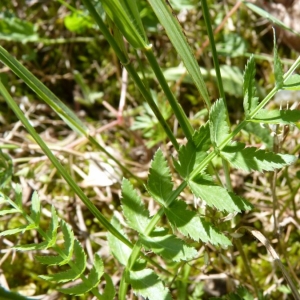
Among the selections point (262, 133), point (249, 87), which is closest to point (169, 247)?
point (249, 87)

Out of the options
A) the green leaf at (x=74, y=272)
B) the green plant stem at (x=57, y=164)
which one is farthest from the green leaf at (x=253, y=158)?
the green leaf at (x=74, y=272)

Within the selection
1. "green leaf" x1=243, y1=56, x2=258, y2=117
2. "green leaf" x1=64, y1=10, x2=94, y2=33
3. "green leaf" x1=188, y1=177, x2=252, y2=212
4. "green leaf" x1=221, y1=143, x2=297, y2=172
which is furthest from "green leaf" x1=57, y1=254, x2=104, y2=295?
"green leaf" x1=64, y1=10, x2=94, y2=33

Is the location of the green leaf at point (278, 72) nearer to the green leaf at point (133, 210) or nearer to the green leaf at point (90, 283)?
the green leaf at point (133, 210)

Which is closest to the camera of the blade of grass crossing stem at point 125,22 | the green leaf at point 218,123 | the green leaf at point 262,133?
the blade of grass crossing stem at point 125,22

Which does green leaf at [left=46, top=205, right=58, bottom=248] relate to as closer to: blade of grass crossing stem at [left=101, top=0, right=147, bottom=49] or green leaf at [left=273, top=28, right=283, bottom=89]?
blade of grass crossing stem at [left=101, top=0, right=147, bottom=49]

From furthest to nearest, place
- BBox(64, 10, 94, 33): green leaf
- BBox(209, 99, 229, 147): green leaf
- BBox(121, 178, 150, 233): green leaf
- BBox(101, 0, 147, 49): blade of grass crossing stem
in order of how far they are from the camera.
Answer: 1. BBox(64, 10, 94, 33): green leaf
2. BBox(121, 178, 150, 233): green leaf
3. BBox(209, 99, 229, 147): green leaf
4. BBox(101, 0, 147, 49): blade of grass crossing stem
